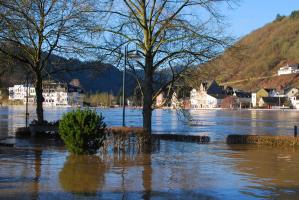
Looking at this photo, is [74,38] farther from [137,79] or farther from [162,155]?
[162,155]

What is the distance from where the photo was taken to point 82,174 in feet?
48.3

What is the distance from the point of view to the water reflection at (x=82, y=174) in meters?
12.3

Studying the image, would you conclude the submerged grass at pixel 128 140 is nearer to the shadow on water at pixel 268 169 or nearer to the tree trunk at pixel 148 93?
the tree trunk at pixel 148 93

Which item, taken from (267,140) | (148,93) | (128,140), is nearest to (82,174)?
(128,140)

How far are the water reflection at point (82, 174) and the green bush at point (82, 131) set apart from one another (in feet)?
1.27

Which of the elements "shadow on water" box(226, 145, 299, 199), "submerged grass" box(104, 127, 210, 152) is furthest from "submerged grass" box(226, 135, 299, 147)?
"submerged grass" box(104, 127, 210, 152)

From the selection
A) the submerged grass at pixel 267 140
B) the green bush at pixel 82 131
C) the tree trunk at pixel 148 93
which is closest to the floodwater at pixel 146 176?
the green bush at pixel 82 131

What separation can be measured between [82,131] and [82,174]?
399 centimetres

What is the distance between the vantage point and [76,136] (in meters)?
18.6

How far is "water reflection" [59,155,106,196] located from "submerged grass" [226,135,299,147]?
483 inches

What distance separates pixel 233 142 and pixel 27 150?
12.9 meters

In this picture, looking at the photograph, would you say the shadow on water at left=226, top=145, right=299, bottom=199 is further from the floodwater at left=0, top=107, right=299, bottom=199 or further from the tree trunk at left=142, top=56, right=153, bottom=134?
the tree trunk at left=142, top=56, right=153, bottom=134

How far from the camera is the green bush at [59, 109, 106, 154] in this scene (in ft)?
60.4

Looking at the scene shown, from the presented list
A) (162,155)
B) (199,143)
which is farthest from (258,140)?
(162,155)
